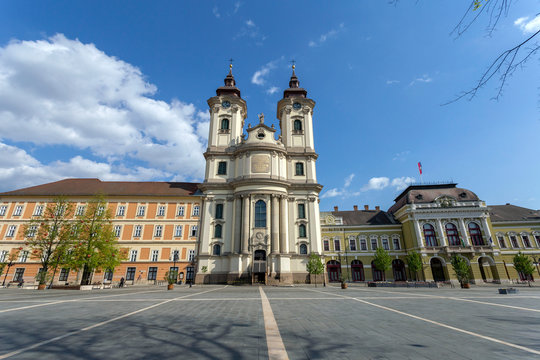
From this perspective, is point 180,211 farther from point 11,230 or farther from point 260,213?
point 11,230

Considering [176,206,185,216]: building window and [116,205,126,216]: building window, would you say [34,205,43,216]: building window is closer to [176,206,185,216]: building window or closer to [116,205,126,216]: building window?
[116,205,126,216]: building window

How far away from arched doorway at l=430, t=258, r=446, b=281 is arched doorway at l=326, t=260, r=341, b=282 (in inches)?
575

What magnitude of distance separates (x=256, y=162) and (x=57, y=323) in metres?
32.5

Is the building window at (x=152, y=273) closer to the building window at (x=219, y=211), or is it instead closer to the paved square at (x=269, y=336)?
the building window at (x=219, y=211)

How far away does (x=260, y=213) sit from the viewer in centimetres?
3622

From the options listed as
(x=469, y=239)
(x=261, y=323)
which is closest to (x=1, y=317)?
(x=261, y=323)

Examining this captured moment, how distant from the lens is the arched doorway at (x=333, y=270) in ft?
140

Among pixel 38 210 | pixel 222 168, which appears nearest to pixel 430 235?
pixel 222 168

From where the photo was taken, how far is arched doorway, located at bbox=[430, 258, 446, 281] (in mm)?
38625

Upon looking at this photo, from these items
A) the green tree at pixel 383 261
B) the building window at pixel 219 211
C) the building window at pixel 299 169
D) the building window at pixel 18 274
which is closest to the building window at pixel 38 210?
the building window at pixel 18 274

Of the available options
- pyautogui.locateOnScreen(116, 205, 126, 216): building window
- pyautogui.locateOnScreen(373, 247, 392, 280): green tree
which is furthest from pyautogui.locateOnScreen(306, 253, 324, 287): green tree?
pyautogui.locateOnScreen(116, 205, 126, 216): building window

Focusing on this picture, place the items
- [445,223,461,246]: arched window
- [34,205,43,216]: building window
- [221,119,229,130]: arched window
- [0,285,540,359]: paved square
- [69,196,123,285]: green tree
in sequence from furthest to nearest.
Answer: [221,119,229,130]: arched window
[445,223,461,246]: arched window
[34,205,43,216]: building window
[69,196,123,285]: green tree
[0,285,540,359]: paved square

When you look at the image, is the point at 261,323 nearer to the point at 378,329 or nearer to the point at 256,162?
the point at 378,329

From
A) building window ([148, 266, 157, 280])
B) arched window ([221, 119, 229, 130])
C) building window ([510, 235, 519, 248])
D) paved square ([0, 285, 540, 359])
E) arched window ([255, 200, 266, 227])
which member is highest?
arched window ([221, 119, 229, 130])
